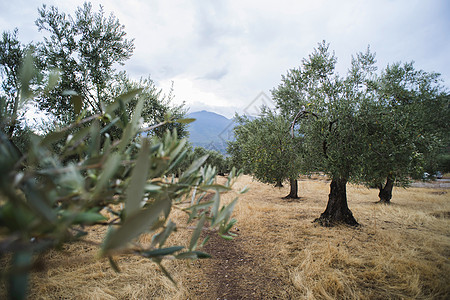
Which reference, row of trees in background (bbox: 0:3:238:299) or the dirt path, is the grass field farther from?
row of trees in background (bbox: 0:3:238:299)

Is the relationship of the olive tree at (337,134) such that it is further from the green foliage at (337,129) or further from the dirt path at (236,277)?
the dirt path at (236,277)

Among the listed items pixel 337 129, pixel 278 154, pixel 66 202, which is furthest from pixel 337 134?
pixel 66 202

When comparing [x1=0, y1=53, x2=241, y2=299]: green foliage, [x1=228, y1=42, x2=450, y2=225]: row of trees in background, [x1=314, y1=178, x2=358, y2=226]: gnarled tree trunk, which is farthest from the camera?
[x1=314, y1=178, x2=358, y2=226]: gnarled tree trunk

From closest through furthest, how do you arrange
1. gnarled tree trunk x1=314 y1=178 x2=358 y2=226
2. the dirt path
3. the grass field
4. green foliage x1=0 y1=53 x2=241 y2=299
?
green foliage x1=0 y1=53 x2=241 y2=299 → the grass field → the dirt path → gnarled tree trunk x1=314 y1=178 x2=358 y2=226

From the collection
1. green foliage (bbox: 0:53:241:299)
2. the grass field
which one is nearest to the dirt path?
the grass field

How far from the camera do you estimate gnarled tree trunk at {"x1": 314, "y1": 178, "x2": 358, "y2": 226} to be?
7416 mm

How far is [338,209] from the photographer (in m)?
7.55

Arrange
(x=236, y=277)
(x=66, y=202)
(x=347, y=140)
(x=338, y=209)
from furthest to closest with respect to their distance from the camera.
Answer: (x=338, y=209) → (x=347, y=140) → (x=236, y=277) → (x=66, y=202)

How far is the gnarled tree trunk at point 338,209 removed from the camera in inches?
292

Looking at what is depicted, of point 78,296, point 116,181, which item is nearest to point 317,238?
point 78,296

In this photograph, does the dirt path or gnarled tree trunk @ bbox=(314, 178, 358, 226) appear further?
gnarled tree trunk @ bbox=(314, 178, 358, 226)

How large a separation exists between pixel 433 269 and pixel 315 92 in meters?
5.52

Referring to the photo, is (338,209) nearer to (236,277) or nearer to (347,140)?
(347,140)

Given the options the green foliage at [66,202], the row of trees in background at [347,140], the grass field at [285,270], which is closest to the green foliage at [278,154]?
the row of trees in background at [347,140]
